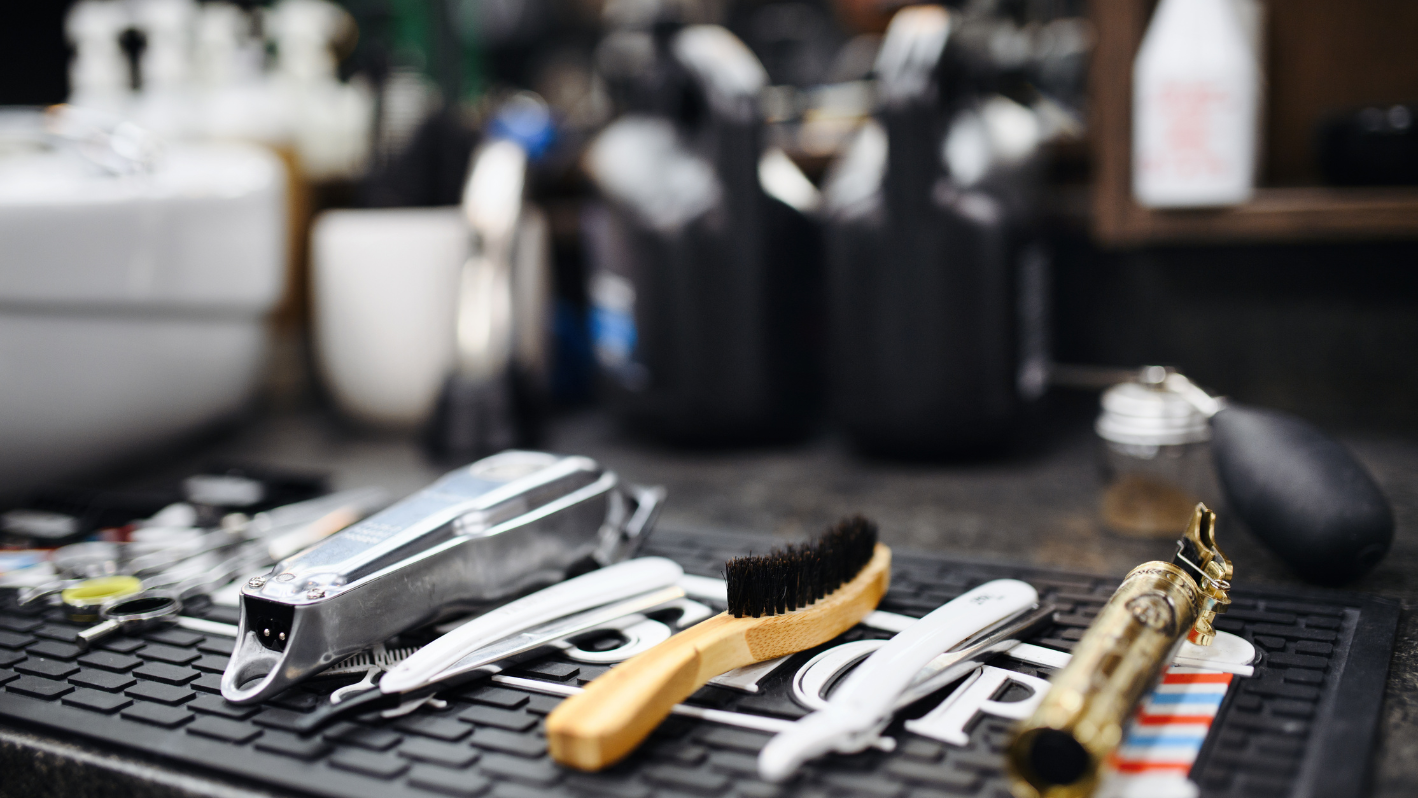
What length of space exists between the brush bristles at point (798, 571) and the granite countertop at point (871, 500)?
0.42 feet

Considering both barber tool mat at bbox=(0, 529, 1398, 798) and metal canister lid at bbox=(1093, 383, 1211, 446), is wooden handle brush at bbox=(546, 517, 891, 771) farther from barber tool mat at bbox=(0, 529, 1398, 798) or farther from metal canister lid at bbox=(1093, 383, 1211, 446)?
metal canister lid at bbox=(1093, 383, 1211, 446)

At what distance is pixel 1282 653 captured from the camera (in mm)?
381

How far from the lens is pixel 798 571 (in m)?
0.40

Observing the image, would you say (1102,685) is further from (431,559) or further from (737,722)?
(431,559)

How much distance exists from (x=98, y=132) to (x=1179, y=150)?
77 centimetres

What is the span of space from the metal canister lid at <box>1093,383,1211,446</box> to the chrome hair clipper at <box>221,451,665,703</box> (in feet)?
0.90

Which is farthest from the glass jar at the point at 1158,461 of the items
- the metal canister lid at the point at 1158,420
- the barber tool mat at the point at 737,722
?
the barber tool mat at the point at 737,722

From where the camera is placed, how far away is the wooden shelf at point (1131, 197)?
64 centimetres

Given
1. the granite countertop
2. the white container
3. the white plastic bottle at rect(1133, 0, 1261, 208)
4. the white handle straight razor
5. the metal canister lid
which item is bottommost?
the granite countertop

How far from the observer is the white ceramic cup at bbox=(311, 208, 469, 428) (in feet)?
2.79

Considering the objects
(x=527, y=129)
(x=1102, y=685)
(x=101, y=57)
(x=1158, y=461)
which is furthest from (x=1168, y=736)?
(x=101, y=57)

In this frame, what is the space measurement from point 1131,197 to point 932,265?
0.49 feet

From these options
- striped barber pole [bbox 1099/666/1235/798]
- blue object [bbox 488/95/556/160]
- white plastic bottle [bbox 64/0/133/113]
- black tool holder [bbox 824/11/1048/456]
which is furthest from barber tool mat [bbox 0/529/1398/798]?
white plastic bottle [bbox 64/0/133/113]

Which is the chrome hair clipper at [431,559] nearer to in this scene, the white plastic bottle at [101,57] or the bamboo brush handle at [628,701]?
the bamboo brush handle at [628,701]
